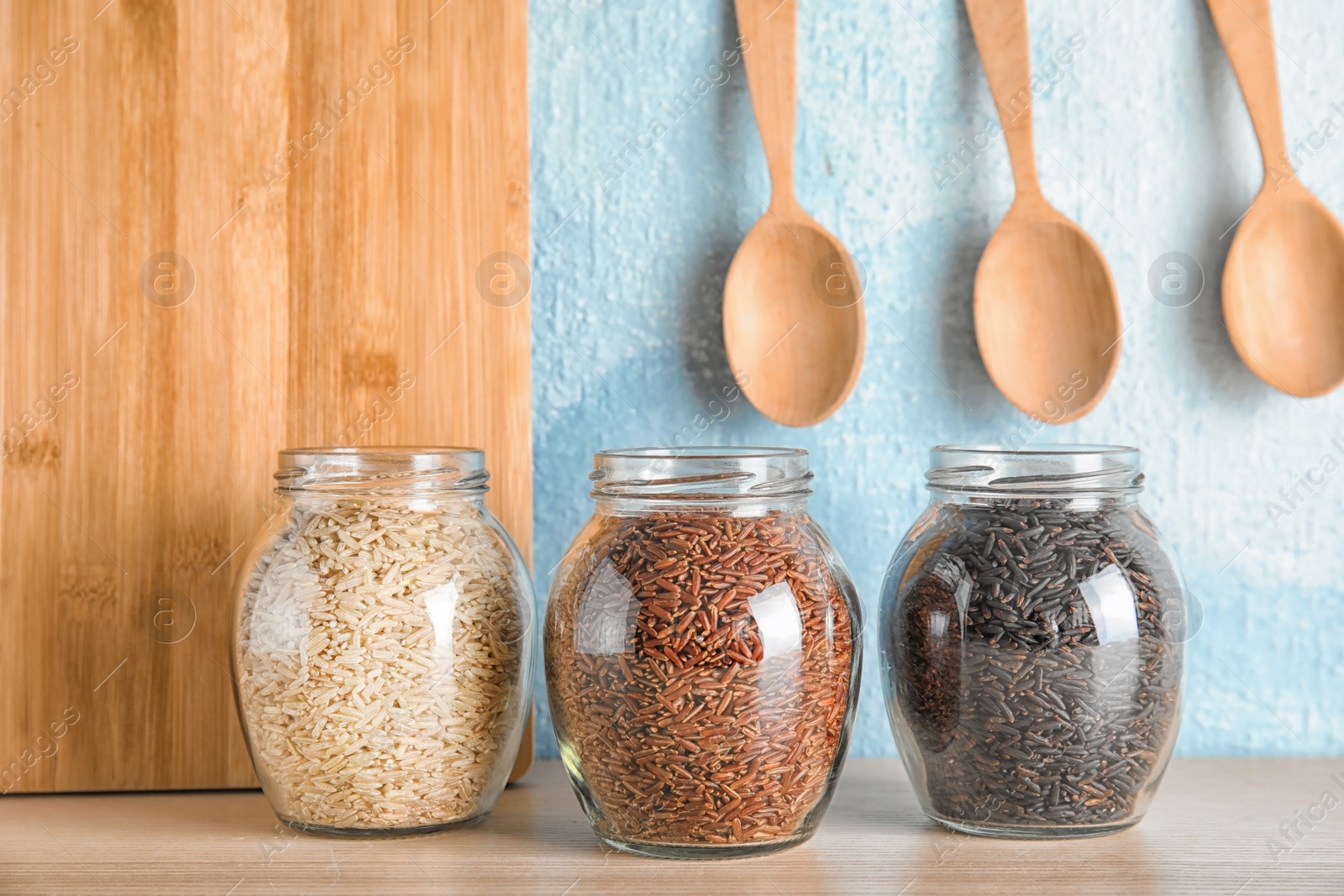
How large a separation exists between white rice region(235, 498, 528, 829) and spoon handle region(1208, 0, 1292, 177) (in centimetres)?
73

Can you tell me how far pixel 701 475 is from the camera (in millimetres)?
698

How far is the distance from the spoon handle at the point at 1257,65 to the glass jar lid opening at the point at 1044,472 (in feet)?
1.18

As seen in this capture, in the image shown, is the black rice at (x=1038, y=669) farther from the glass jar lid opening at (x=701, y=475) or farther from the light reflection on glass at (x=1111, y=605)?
the glass jar lid opening at (x=701, y=475)

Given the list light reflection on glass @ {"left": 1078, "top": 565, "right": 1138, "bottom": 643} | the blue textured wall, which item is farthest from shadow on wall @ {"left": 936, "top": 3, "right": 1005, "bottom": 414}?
light reflection on glass @ {"left": 1078, "top": 565, "right": 1138, "bottom": 643}

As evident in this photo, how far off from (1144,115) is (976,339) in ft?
0.83

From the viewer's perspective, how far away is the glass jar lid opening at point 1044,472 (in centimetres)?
73

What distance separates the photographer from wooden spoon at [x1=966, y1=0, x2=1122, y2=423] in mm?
908

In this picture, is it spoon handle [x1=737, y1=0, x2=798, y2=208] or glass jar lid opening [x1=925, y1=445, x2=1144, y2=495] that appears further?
spoon handle [x1=737, y1=0, x2=798, y2=208]

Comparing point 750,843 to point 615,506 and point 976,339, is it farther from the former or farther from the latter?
point 976,339

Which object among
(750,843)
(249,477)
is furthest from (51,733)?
(750,843)

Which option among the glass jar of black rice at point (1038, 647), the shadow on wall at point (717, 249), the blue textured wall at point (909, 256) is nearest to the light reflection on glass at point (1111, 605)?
the glass jar of black rice at point (1038, 647)

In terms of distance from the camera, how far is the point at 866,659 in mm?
952

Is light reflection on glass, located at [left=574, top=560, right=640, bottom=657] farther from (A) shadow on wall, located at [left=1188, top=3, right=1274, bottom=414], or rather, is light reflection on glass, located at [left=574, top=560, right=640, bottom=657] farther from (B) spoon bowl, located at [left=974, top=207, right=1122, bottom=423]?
(A) shadow on wall, located at [left=1188, top=3, right=1274, bottom=414]

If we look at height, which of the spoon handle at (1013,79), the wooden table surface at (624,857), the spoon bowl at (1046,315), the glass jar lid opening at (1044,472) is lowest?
the wooden table surface at (624,857)
